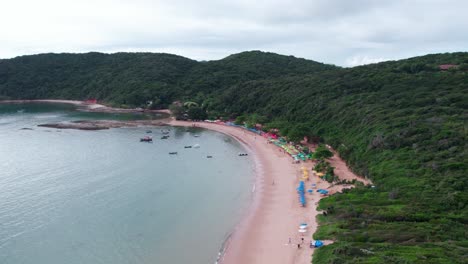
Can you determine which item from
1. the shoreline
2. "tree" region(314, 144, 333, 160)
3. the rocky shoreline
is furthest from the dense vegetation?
the rocky shoreline

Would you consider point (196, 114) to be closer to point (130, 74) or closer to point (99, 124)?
point (99, 124)

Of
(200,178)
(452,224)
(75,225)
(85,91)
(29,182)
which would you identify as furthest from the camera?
(85,91)

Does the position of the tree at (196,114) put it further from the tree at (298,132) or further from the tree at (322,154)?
the tree at (322,154)

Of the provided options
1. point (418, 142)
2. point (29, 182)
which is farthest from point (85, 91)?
point (418, 142)

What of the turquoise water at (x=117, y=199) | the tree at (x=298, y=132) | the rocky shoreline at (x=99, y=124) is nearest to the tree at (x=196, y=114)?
the rocky shoreline at (x=99, y=124)

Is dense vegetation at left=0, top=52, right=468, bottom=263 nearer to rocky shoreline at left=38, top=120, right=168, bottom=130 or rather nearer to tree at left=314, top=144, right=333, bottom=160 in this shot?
tree at left=314, top=144, right=333, bottom=160

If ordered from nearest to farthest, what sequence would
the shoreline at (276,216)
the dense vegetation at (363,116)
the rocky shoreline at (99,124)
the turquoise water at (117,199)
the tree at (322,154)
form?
1. the dense vegetation at (363,116)
2. the shoreline at (276,216)
3. the turquoise water at (117,199)
4. the tree at (322,154)
5. the rocky shoreline at (99,124)

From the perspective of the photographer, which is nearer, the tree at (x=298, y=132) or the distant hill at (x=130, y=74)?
the tree at (x=298, y=132)

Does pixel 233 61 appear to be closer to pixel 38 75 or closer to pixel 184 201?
pixel 38 75
